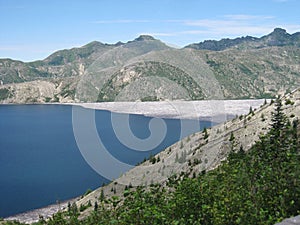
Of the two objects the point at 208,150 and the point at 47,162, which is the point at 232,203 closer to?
the point at 208,150

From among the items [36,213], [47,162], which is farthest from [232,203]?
[47,162]

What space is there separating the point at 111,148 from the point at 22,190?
33189mm

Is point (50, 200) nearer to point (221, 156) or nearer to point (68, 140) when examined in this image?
point (221, 156)

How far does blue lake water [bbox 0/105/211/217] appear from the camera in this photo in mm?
59156

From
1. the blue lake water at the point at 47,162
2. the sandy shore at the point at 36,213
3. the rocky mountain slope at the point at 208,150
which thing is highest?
the rocky mountain slope at the point at 208,150

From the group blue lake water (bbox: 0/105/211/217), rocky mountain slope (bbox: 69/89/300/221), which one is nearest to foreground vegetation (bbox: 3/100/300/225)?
rocky mountain slope (bbox: 69/89/300/221)

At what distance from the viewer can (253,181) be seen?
1086 cm

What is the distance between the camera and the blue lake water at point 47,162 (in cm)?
5916

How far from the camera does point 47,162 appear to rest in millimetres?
82312

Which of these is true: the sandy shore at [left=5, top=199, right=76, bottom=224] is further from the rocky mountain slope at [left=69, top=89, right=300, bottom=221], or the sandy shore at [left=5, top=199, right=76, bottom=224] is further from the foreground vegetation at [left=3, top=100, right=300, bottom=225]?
the foreground vegetation at [left=3, top=100, right=300, bottom=225]

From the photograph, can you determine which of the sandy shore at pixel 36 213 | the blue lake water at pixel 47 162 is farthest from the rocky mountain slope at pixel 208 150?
the blue lake water at pixel 47 162

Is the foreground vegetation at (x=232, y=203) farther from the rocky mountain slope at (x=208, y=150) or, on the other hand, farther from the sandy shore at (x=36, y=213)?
the sandy shore at (x=36, y=213)

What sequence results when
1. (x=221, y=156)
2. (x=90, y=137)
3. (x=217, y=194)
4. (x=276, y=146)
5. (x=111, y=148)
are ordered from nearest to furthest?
1. (x=217, y=194)
2. (x=276, y=146)
3. (x=221, y=156)
4. (x=111, y=148)
5. (x=90, y=137)

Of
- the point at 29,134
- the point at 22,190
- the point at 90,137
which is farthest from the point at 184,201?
the point at 29,134
